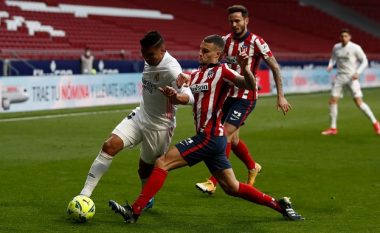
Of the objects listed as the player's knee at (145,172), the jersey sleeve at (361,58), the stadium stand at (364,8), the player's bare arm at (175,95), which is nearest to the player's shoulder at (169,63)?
the player's bare arm at (175,95)

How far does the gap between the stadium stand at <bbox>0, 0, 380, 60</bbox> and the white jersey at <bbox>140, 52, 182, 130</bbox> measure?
18.6 meters

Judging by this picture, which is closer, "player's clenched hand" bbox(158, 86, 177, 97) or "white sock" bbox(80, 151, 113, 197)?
"player's clenched hand" bbox(158, 86, 177, 97)

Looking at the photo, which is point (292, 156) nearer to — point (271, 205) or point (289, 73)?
point (271, 205)

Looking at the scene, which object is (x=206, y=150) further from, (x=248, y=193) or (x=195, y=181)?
(x=195, y=181)

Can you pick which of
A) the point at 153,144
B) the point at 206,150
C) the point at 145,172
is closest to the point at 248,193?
the point at 206,150

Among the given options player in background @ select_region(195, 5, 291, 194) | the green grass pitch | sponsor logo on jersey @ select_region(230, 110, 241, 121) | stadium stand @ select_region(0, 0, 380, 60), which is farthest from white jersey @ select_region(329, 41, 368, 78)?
stadium stand @ select_region(0, 0, 380, 60)

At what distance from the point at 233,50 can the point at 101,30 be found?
2672 centimetres

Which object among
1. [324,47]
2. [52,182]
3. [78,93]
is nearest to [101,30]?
[78,93]

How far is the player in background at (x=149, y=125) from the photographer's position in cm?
737

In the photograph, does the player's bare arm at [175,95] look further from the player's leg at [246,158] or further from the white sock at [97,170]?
the player's leg at [246,158]

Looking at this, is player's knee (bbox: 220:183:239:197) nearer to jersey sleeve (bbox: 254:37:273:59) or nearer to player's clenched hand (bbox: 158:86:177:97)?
player's clenched hand (bbox: 158:86:177:97)

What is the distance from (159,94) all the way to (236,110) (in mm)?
1970

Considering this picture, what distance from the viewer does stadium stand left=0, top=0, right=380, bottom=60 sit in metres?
30.7

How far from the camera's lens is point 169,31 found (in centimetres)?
3944
